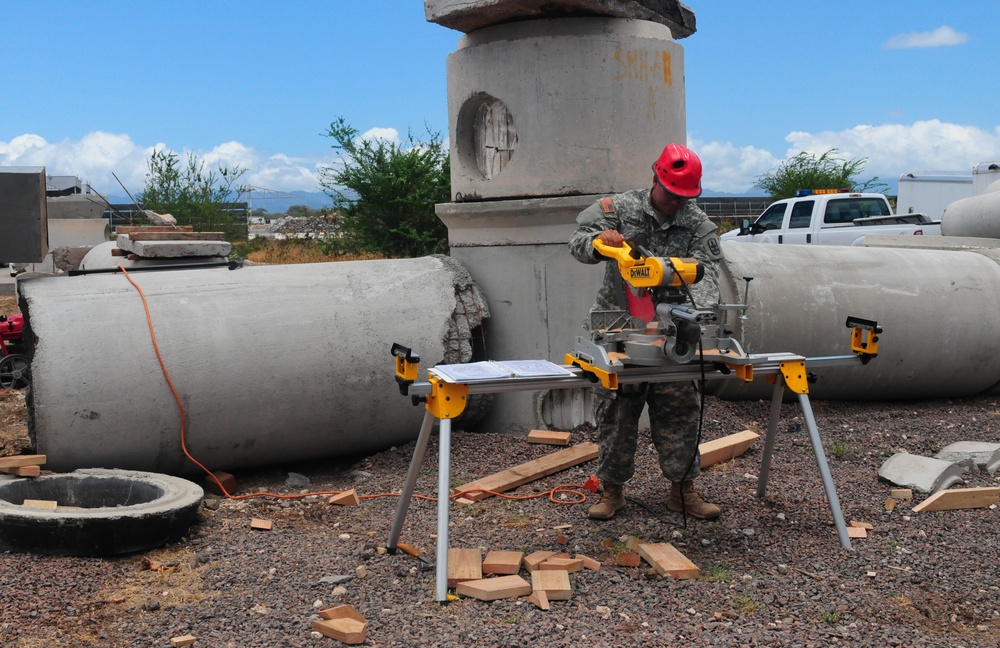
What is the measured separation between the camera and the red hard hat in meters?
4.37

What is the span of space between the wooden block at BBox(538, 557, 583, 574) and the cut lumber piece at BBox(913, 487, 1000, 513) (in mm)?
1972

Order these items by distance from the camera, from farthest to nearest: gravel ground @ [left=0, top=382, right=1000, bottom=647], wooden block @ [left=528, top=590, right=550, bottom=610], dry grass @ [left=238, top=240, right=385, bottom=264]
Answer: dry grass @ [left=238, top=240, right=385, bottom=264] < wooden block @ [left=528, top=590, right=550, bottom=610] < gravel ground @ [left=0, top=382, right=1000, bottom=647]

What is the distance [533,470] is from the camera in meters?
5.55

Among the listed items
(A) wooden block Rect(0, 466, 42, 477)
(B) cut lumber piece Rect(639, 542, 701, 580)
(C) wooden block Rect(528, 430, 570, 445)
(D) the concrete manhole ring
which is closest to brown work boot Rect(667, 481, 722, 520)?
(B) cut lumber piece Rect(639, 542, 701, 580)

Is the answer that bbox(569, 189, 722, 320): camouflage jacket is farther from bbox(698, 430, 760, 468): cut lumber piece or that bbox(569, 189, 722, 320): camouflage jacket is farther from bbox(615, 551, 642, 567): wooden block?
bbox(698, 430, 760, 468): cut lumber piece

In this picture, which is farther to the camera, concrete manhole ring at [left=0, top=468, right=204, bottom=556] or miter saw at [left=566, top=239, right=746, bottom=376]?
concrete manhole ring at [left=0, top=468, right=204, bottom=556]

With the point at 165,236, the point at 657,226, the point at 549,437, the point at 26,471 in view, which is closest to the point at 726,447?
the point at 549,437

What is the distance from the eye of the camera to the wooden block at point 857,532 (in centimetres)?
446

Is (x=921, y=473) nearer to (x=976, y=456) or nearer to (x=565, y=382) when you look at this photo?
(x=976, y=456)

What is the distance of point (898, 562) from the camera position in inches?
162

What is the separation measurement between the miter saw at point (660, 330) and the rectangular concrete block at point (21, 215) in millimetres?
3836

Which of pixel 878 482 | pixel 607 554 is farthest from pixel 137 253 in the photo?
pixel 878 482

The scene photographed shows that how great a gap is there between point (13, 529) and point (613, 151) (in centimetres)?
403

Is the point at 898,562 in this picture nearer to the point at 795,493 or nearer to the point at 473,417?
the point at 795,493
